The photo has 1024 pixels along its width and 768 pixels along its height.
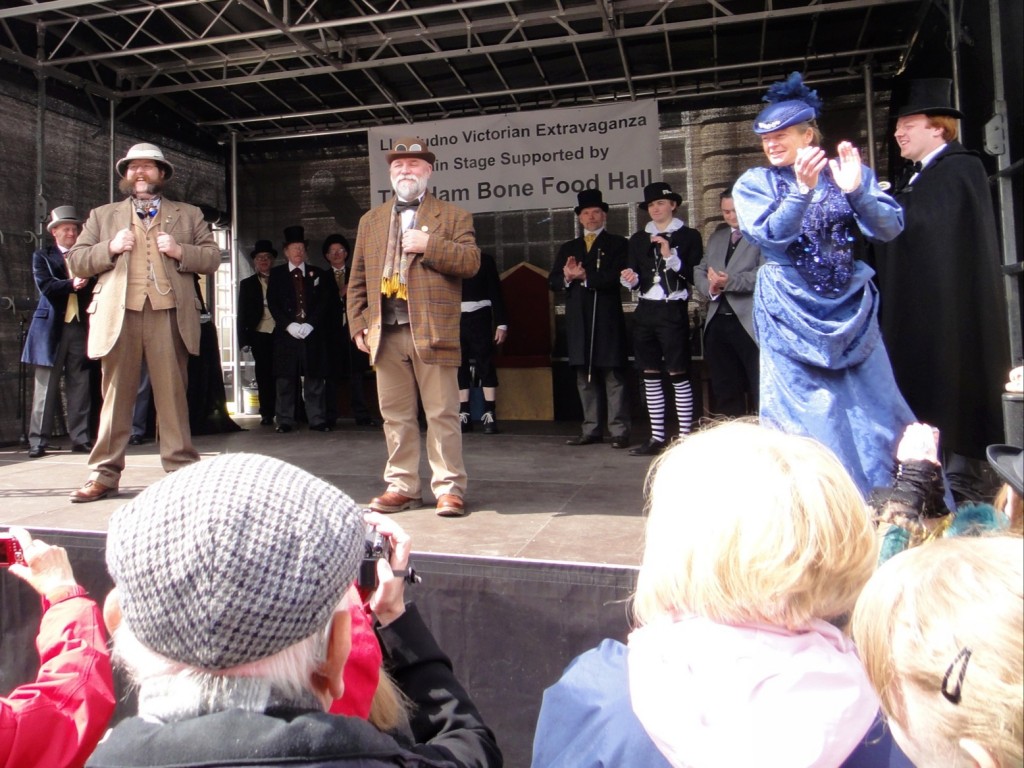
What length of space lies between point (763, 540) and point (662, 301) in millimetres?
4423

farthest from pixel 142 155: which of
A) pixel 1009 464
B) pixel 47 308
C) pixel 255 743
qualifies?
pixel 1009 464

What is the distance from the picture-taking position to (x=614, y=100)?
7.33 m

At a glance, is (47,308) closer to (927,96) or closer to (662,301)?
(662,301)

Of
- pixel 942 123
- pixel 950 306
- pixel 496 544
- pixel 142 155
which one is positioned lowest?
pixel 496 544

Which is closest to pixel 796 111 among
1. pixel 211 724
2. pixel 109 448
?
pixel 211 724

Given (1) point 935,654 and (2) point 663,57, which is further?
(2) point 663,57

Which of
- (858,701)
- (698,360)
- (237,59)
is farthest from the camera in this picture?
(698,360)

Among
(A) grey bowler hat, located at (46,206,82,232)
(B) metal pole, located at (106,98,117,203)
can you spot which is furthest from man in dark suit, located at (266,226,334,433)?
(A) grey bowler hat, located at (46,206,82,232)

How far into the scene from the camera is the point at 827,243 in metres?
2.43

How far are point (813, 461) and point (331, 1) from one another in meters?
5.99

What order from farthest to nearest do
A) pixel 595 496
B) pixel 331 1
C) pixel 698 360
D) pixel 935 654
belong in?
pixel 698 360 → pixel 331 1 → pixel 595 496 → pixel 935 654

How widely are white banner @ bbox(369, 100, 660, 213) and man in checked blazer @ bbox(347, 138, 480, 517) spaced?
3.19 metres

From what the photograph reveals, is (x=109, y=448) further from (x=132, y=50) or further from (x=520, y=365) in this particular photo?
(x=520, y=365)

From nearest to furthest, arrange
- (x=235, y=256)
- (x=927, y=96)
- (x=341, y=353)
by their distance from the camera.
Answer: (x=927, y=96), (x=341, y=353), (x=235, y=256)
